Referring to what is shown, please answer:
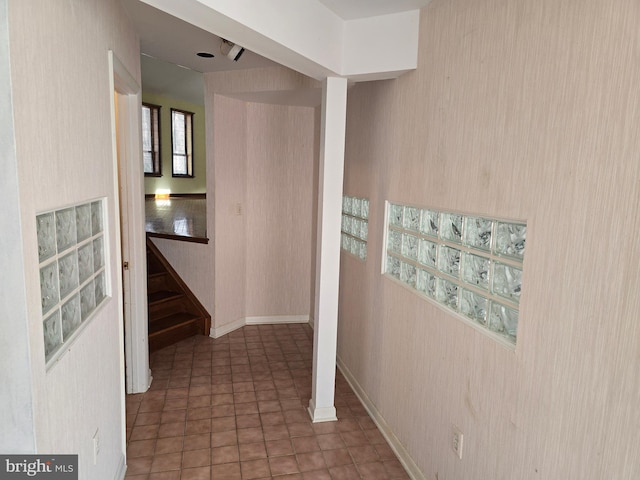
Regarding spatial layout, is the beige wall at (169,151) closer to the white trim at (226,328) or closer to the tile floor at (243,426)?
the white trim at (226,328)

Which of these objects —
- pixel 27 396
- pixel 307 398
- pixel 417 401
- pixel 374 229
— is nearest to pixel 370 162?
pixel 374 229

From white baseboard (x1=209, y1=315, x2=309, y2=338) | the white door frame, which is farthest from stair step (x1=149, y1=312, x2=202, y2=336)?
the white door frame

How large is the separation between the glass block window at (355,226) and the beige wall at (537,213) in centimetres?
73

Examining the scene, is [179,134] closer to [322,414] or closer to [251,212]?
[251,212]

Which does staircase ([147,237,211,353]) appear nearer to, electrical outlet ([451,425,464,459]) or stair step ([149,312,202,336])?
stair step ([149,312,202,336])

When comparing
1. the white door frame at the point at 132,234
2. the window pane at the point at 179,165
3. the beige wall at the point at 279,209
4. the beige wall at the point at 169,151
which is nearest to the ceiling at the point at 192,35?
the white door frame at the point at 132,234

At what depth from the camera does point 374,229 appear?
9.85 ft

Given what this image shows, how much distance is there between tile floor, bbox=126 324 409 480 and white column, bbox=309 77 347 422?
230 mm

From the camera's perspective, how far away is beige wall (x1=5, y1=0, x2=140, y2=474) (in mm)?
1185

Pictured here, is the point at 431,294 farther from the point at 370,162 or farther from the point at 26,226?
the point at 26,226

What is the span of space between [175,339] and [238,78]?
259 cm

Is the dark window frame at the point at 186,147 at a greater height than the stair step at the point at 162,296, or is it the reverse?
the dark window frame at the point at 186,147

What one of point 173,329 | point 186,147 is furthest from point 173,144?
point 173,329

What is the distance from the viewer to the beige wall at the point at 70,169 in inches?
46.6
